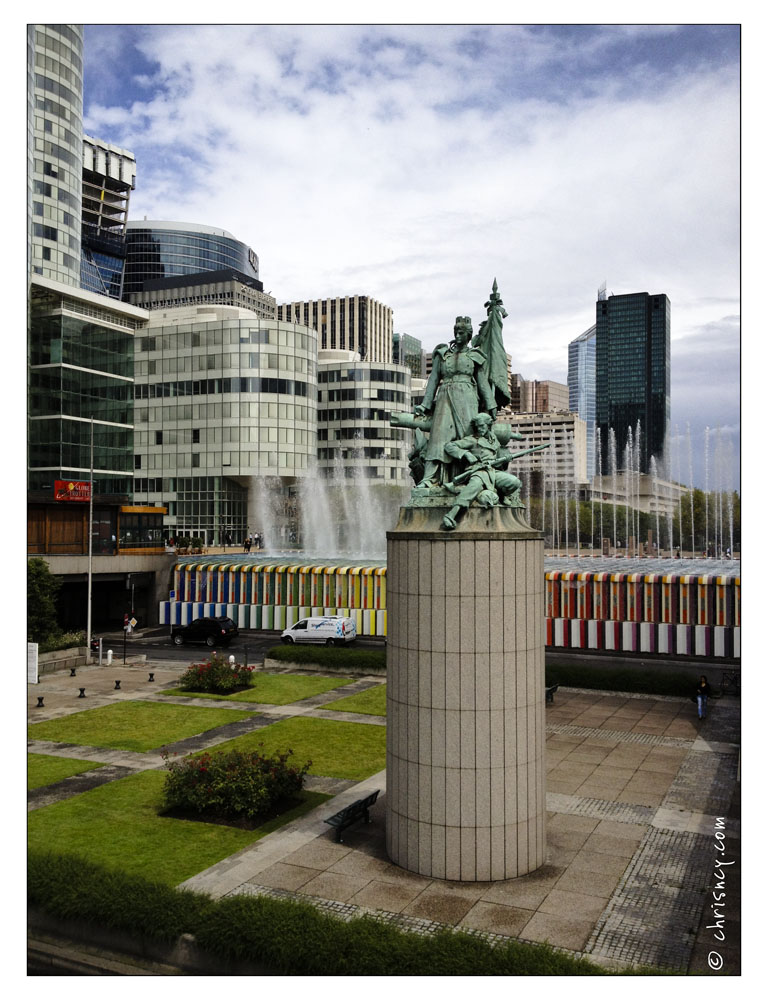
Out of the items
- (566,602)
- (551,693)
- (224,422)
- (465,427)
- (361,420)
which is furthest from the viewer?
(361,420)

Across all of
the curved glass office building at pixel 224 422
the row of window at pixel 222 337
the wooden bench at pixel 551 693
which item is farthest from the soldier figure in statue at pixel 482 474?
the row of window at pixel 222 337

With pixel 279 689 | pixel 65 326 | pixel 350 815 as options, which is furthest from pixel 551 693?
pixel 65 326

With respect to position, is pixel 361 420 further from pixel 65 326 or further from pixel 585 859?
pixel 585 859

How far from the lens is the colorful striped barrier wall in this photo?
33594 millimetres

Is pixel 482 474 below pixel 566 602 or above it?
above

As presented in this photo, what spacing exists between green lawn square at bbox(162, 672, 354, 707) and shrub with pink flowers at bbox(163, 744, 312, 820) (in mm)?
10089

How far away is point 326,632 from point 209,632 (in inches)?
246

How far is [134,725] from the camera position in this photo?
80.9 ft

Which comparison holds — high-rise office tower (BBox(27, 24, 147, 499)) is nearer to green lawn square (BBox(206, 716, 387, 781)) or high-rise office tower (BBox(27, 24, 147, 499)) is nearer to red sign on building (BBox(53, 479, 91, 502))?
red sign on building (BBox(53, 479, 91, 502))

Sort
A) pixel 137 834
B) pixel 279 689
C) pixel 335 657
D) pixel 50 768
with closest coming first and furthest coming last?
1. pixel 137 834
2. pixel 50 768
3. pixel 279 689
4. pixel 335 657

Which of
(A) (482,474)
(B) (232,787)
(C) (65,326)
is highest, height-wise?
(C) (65,326)

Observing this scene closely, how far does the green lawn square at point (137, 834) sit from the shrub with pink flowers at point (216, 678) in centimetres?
1089

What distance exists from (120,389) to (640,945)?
6735cm

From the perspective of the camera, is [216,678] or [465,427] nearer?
[465,427]
